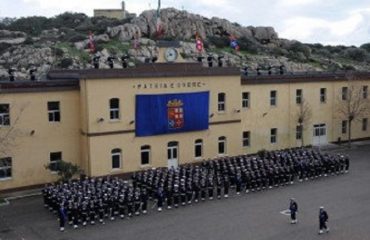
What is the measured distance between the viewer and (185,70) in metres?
34.8

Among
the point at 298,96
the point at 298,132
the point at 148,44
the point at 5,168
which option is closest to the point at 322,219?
the point at 5,168

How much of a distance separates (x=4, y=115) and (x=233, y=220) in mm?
14909

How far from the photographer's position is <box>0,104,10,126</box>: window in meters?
29.8

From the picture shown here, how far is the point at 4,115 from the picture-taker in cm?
2992

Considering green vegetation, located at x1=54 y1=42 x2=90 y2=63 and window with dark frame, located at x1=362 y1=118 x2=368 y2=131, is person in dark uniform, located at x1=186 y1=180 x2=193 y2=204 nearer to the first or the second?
window with dark frame, located at x1=362 y1=118 x2=368 y2=131

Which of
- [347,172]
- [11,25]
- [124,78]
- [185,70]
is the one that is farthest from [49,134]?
[11,25]

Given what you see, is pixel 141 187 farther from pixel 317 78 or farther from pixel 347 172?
pixel 317 78

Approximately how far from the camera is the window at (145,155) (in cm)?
3403

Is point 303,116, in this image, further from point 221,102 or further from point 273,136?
point 221,102

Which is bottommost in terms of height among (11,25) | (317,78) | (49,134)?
(49,134)

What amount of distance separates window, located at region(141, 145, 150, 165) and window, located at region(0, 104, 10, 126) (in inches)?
345

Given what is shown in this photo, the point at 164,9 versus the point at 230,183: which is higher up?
the point at 164,9

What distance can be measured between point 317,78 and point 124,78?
18.4 metres

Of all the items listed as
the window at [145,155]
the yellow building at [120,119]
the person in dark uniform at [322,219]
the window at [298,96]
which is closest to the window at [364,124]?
the window at [298,96]
